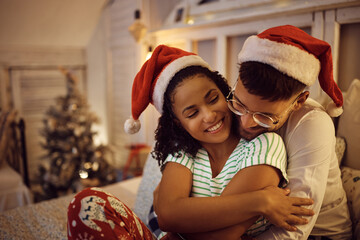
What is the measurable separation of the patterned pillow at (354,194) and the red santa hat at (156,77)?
0.72m

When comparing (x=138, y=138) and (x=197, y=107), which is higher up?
(x=197, y=107)

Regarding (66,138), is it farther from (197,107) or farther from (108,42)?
(197,107)

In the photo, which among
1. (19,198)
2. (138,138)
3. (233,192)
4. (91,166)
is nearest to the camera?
(233,192)

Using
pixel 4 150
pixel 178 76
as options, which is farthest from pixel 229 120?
pixel 4 150

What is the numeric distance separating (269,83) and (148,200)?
919 mm

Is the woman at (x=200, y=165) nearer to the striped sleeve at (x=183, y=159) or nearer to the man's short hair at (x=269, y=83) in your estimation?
the striped sleeve at (x=183, y=159)

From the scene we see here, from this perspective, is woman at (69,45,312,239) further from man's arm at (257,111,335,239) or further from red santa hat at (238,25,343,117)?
red santa hat at (238,25,343,117)

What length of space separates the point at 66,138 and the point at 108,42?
4.25 ft

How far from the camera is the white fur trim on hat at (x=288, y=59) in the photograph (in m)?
0.86

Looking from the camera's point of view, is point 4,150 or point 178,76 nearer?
point 178,76

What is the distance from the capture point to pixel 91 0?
3.58m

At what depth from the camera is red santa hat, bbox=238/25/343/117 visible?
86 cm

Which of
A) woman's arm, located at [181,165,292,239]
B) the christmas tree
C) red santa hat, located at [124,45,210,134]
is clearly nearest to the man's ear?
woman's arm, located at [181,165,292,239]

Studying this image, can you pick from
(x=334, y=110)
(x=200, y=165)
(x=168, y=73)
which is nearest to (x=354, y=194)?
(x=334, y=110)
